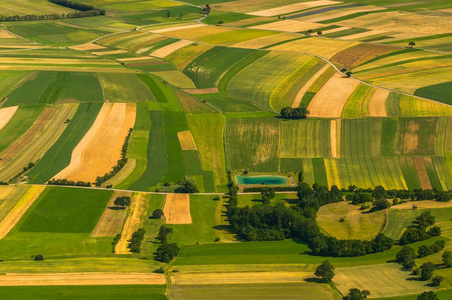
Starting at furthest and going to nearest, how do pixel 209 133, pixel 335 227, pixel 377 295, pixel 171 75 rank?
1. pixel 171 75
2. pixel 209 133
3. pixel 335 227
4. pixel 377 295

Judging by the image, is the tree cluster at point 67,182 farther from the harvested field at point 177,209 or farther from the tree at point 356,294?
the tree at point 356,294

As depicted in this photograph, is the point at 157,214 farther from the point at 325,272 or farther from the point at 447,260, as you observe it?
the point at 447,260

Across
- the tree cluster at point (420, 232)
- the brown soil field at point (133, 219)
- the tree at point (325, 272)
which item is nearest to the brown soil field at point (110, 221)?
the brown soil field at point (133, 219)

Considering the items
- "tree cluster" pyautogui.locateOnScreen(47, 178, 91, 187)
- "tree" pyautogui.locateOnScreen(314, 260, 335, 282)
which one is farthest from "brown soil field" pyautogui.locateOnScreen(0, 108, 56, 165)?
"tree" pyautogui.locateOnScreen(314, 260, 335, 282)

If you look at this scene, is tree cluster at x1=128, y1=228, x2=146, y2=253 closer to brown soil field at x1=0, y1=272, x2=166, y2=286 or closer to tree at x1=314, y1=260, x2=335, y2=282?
brown soil field at x1=0, y1=272, x2=166, y2=286

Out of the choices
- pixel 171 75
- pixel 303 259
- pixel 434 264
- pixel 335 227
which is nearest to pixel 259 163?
pixel 335 227

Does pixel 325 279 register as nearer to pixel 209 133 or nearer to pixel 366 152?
pixel 366 152

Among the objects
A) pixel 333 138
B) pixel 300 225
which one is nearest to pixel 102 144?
pixel 333 138
